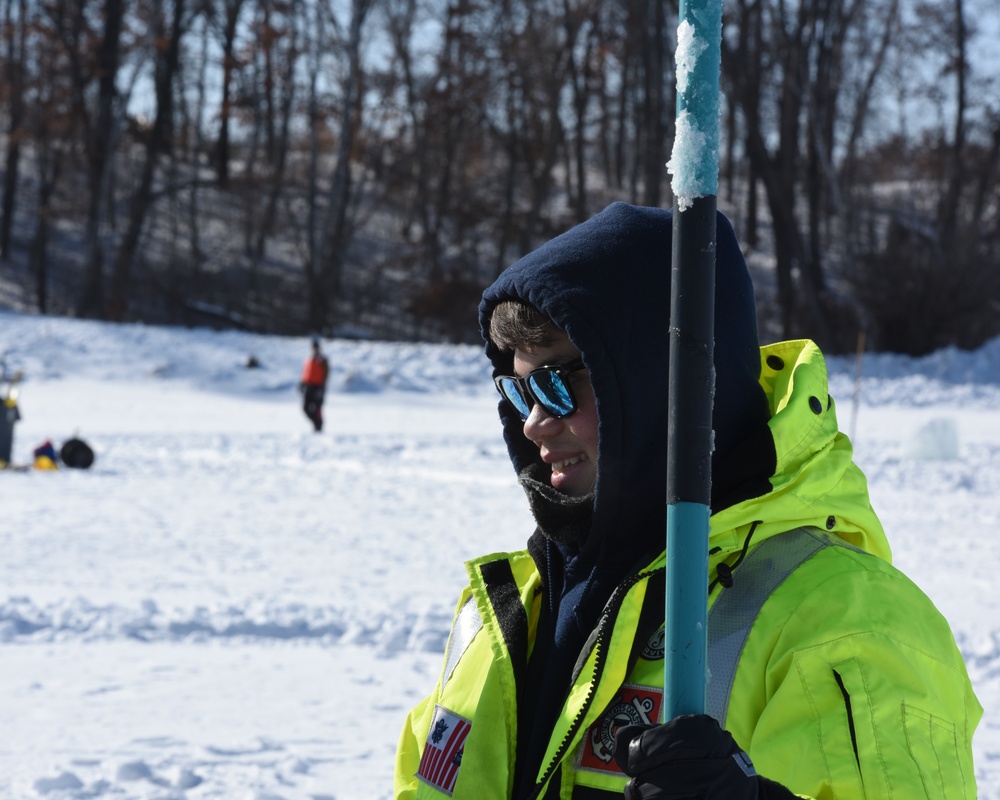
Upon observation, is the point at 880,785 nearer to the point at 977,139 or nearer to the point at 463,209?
the point at 463,209

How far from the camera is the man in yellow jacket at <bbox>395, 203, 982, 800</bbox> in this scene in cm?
143

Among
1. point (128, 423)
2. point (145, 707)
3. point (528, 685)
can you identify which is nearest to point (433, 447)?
point (128, 423)

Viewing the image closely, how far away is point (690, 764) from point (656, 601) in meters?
0.43

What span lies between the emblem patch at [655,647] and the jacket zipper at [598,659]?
0.06 m

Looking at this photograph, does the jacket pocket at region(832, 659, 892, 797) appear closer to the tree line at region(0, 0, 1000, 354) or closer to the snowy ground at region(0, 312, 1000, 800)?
the snowy ground at region(0, 312, 1000, 800)

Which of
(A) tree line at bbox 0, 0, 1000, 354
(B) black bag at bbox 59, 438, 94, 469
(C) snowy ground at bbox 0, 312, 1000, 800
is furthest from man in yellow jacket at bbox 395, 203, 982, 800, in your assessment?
(A) tree line at bbox 0, 0, 1000, 354

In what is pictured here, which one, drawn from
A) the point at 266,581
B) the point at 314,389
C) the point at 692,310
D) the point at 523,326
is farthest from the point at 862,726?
the point at 314,389

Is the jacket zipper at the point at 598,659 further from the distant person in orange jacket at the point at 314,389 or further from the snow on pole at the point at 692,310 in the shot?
the distant person in orange jacket at the point at 314,389

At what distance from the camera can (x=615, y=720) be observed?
1659 mm

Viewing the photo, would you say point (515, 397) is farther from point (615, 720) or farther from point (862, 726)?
point (862, 726)

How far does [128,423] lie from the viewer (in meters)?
18.8

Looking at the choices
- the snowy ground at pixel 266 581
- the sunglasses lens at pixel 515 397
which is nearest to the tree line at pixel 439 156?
the snowy ground at pixel 266 581

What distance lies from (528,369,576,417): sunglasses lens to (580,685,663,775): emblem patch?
0.45 meters

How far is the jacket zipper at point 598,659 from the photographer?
5.40 feet
